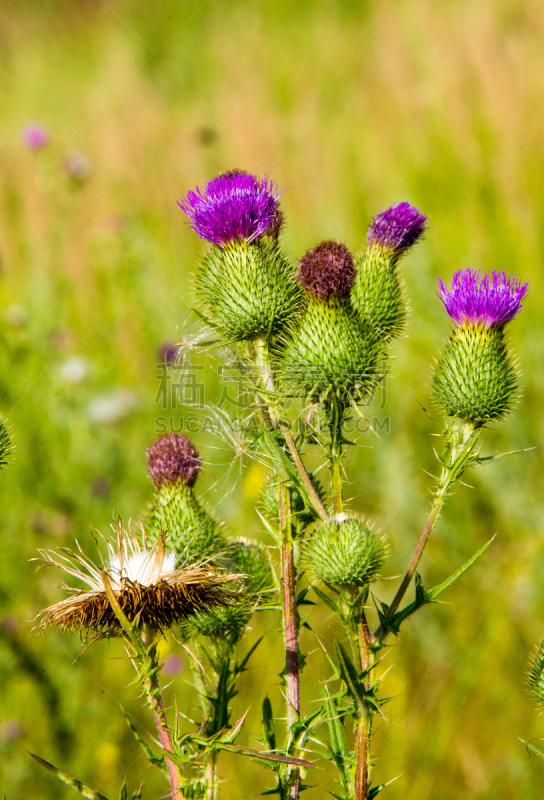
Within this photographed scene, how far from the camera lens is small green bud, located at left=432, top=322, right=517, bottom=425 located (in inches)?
96.8

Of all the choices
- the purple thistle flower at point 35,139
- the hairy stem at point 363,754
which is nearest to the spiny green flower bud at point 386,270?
the hairy stem at point 363,754

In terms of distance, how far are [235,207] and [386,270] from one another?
2.40 feet

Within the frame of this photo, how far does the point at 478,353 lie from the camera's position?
2.61m

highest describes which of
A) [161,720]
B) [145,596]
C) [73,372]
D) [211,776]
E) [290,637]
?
[73,372]

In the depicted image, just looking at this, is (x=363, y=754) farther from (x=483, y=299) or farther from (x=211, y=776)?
(x=483, y=299)

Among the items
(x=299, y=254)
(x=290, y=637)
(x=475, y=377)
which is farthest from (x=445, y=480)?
(x=299, y=254)

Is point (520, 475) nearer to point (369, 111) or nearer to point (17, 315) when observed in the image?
point (17, 315)

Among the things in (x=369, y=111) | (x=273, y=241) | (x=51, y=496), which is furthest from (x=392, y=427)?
(x=369, y=111)

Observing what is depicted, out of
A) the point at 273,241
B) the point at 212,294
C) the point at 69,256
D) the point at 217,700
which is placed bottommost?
the point at 217,700

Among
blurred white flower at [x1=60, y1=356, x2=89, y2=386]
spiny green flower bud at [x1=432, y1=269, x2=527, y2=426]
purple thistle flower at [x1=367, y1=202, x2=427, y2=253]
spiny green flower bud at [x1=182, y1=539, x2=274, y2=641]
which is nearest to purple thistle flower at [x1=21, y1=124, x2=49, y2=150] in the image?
blurred white flower at [x1=60, y1=356, x2=89, y2=386]

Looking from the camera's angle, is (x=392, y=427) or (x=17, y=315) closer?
(x=17, y=315)

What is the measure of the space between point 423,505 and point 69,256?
4.73m

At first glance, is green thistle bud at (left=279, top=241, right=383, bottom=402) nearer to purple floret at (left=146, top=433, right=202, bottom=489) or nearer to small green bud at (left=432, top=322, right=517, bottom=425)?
small green bud at (left=432, top=322, right=517, bottom=425)

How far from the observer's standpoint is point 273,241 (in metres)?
2.73
